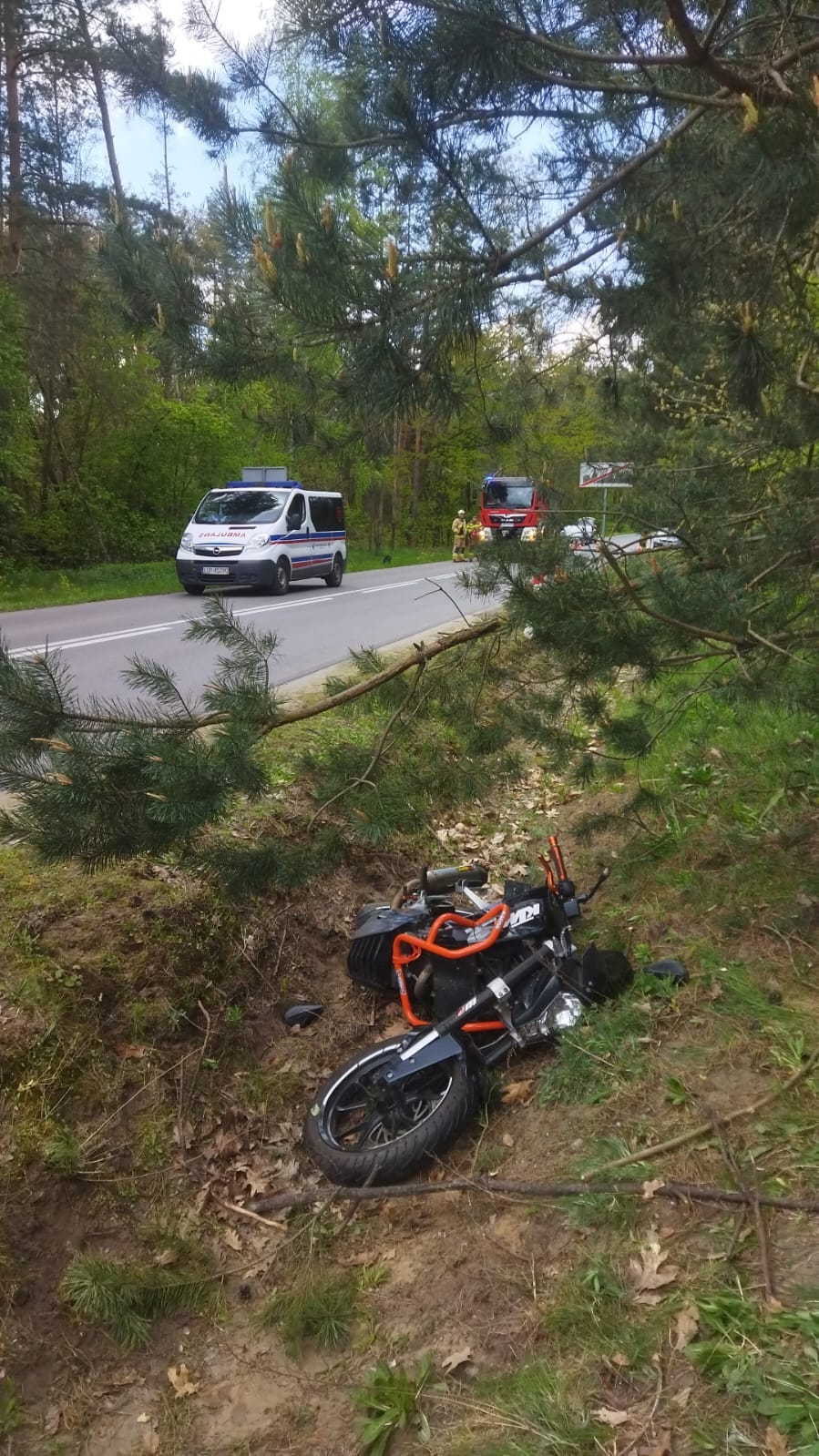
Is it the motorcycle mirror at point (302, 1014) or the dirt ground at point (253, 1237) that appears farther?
the motorcycle mirror at point (302, 1014)

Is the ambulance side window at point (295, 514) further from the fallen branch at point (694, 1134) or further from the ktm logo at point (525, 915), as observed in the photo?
the fallen branch at point (694, 1134)

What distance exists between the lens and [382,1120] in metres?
3.65

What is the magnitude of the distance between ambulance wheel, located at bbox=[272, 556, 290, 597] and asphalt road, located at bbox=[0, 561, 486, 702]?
0.93 ft

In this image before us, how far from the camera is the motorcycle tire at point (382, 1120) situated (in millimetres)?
3465

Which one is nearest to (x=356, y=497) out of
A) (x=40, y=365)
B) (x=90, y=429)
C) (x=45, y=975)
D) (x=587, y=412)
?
(x=90, y=429)

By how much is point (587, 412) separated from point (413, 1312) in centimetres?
406

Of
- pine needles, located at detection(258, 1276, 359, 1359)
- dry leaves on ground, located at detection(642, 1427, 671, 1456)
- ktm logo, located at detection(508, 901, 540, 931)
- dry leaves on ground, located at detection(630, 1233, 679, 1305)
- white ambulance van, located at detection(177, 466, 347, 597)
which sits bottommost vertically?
pine needles, located at detection(258, 1276, 359, 1359)

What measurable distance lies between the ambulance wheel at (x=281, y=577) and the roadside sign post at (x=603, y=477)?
43.3 feet

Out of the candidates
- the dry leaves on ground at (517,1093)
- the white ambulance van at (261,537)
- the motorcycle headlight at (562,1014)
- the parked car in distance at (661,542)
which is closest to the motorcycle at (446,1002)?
the motorcycle headlight at (562,1014)

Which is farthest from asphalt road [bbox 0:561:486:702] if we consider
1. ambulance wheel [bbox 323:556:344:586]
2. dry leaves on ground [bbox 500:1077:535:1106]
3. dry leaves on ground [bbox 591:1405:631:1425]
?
dry leaves on ground [bbox 591:1405:631:1425]

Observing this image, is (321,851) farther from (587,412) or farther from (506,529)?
(587,412)

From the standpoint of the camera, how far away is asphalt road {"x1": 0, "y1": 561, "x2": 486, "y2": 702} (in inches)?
344

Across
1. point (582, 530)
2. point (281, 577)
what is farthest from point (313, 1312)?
point (281, 577)

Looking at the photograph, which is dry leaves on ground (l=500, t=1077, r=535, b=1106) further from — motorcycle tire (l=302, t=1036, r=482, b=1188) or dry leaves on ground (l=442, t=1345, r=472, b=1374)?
dry leaves on ground (l=442, t=1345, r=472, b=1374)
